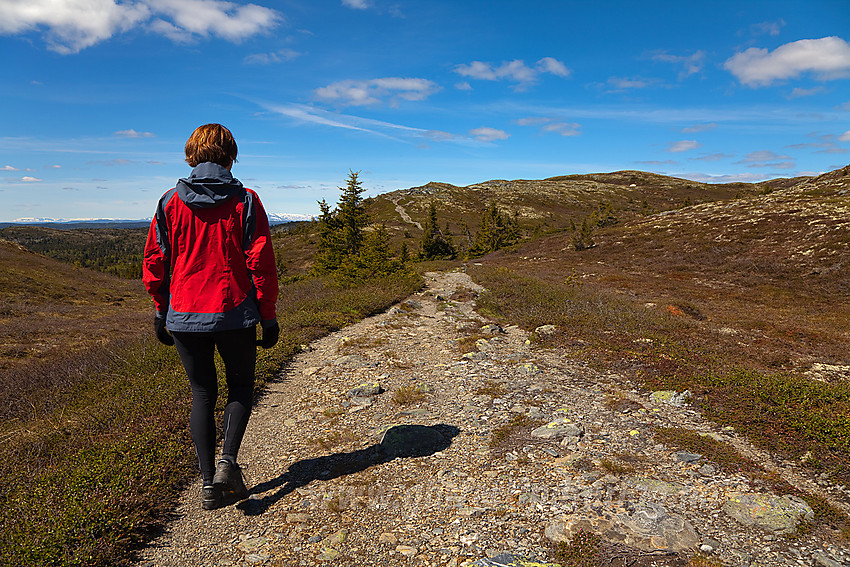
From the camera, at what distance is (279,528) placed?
3.77 m

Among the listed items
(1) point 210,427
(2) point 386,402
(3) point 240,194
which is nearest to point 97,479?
(1) point 210,427

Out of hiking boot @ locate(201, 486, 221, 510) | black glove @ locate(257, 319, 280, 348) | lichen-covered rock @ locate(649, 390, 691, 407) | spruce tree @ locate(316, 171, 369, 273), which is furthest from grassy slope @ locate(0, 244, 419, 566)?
spruce tree @ locate(316, 171, 369, 273)

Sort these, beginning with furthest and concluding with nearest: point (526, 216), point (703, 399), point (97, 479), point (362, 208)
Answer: point (526, 216)
point (362, 208)
point (703, 399)
point (97, 479)

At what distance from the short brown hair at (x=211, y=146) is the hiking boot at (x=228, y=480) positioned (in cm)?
277

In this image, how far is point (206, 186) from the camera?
3531 mm

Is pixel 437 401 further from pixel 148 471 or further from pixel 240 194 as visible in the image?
pixel 240 194

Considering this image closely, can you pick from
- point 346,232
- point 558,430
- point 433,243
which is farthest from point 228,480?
point 433,243

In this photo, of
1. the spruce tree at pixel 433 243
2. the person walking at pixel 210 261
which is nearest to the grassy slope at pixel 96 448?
the person walking at pixel 210 261

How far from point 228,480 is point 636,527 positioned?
369cm

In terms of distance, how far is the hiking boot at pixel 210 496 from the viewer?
154 inches

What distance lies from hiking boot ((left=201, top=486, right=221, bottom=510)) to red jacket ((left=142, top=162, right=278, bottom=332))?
158 centimetres

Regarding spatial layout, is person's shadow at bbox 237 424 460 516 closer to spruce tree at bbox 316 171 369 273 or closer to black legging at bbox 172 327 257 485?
black legging at bbox 172 327 257 485

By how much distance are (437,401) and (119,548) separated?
14.4 ft

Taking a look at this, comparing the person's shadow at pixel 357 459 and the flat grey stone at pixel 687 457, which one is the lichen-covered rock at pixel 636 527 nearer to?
the flat grey stone at pixel 687 457
